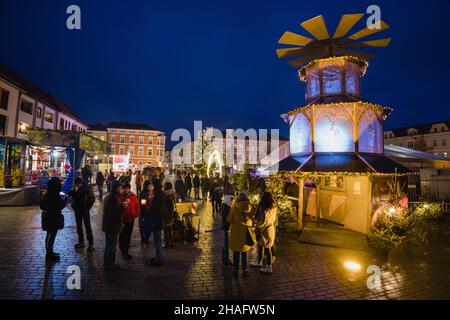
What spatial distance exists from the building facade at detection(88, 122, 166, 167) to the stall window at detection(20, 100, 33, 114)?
40.2 metres

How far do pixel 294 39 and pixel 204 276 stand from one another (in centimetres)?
915

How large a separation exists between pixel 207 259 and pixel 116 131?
67.7 metres

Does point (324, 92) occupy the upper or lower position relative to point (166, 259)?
upper

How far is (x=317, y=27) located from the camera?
31.1 feet

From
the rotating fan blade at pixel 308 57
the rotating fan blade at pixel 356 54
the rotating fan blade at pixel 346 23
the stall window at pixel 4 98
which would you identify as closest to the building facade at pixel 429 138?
the rotating fan blade at pixel 356 54

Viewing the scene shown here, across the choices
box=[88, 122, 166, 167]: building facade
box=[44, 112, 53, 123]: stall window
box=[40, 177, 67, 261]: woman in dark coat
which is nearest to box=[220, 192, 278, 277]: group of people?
box=[40, 177, 67, 261]: woman in dark coat

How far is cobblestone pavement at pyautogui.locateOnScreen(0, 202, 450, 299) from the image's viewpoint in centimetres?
461

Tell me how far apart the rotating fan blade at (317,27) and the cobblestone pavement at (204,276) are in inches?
306

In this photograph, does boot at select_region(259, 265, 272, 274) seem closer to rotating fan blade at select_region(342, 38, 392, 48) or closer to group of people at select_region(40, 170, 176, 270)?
group of people at select_region(40, 170, 176, 270)

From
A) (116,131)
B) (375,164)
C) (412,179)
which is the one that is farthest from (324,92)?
(116,131)

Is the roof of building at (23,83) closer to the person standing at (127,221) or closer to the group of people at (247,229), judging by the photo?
the person standing at (127,221)
